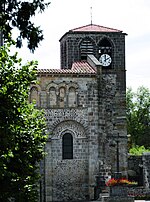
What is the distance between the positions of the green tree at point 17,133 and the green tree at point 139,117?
1707 inches

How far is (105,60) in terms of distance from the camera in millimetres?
36938

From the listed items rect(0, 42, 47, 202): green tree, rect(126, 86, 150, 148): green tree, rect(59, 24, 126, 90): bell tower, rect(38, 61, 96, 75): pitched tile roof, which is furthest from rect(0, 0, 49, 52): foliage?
rect(126, 86, 150, 148): green tree

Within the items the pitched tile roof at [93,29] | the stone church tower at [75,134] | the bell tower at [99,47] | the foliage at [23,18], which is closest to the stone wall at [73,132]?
the stone church tower at [75,134]

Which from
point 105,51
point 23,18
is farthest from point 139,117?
point 23,18

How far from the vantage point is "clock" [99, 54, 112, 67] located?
36812mm

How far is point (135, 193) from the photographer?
33.5 meters

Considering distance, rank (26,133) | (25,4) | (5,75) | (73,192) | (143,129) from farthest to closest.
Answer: (143,129) < (73,192) < (26,133) < (5,75) < (25,4)

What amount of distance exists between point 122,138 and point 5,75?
17.1 m

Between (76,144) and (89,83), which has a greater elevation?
(89,83)

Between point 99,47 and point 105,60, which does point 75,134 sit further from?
point 99,47

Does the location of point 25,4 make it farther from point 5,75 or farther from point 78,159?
point 78,159

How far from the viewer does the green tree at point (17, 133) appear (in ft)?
59.1

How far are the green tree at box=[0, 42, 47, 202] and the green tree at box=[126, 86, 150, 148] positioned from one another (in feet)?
142

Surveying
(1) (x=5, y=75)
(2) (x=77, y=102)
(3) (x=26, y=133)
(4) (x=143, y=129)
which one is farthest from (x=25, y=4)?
(4) (x=143, y=129)
